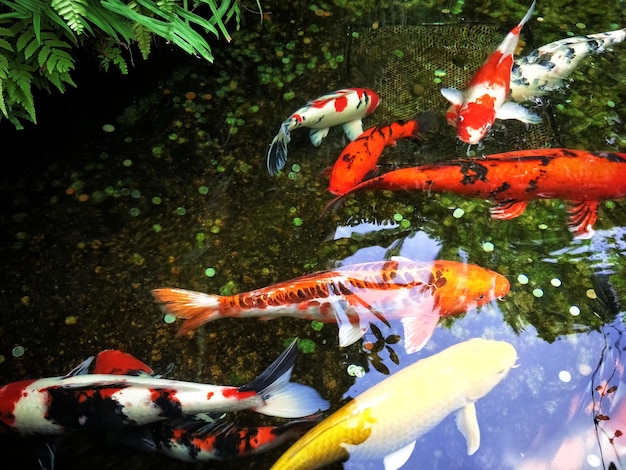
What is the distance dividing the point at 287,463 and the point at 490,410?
980 mm

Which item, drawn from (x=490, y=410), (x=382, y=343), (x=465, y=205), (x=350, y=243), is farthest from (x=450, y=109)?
(x=490, y=410)

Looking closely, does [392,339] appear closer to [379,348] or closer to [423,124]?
[379,348]

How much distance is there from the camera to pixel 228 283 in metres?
2.76

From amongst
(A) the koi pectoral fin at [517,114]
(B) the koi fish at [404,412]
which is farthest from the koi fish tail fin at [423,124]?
(B) the koi fish at [404,412]

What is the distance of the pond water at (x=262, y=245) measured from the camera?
96.0 inches

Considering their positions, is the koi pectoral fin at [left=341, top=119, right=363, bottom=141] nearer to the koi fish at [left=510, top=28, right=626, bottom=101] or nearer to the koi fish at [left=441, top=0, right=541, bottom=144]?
the koi fish at [left=441, top=0, right=541, bottom=144]

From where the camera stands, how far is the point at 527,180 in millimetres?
2932

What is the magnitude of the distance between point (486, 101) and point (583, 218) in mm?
925

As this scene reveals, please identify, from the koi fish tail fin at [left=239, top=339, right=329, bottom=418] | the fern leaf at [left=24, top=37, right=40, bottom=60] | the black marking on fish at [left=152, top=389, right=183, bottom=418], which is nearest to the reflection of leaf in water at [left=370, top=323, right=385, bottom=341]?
the koi fish tail fin at [left=239, top=339, right=329, bottom=418]

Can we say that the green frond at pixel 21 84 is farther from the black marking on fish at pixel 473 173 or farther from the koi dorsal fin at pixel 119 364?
the black marking on fish at pixel 473 173

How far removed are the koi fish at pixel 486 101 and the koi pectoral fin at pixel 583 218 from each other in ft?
2.27

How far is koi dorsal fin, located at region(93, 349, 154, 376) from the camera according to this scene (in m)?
2.39

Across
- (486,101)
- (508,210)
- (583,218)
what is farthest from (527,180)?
(486,101)

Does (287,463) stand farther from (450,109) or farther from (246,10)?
(246,10)
